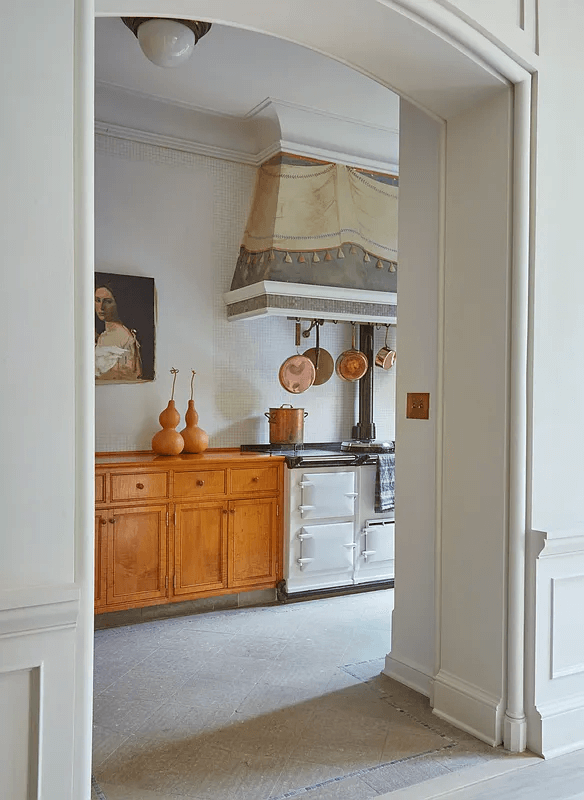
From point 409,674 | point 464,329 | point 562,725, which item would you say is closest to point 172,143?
point 464,329

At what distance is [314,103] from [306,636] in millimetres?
3030

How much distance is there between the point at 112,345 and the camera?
3984 millimetres

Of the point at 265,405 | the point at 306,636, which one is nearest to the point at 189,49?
the point at 265,405

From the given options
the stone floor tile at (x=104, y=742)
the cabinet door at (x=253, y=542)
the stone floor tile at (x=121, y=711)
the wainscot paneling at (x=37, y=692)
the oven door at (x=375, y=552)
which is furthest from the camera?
the oven door at (x=375, y=552)

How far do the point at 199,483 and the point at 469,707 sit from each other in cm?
187

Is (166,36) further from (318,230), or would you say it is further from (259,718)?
(259,718)

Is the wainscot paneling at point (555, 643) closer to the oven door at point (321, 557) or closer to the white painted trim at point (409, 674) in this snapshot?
the white painted trim at point (409, 674)

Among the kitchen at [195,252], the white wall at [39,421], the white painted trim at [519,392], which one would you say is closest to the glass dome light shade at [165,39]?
the kitchen at [195,252]

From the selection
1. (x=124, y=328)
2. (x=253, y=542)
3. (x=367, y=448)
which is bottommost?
(x=253, y=542)

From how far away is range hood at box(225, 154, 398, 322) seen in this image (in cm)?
406

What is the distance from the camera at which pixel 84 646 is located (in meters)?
1.51

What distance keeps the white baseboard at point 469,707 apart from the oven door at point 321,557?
1.51 m

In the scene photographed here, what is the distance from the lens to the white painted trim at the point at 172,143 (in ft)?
13.1

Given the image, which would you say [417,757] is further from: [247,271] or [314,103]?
[314,103]
